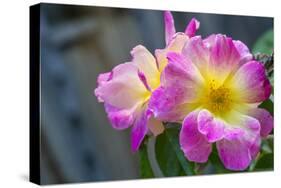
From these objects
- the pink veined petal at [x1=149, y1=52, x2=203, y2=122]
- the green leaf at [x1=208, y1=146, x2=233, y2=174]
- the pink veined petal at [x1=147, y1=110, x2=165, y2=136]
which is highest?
the pink veined petal at [x1=149, y1=52, x2=203, y2=122]

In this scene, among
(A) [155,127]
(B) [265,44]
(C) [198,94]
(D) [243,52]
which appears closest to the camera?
(A) [155,127]

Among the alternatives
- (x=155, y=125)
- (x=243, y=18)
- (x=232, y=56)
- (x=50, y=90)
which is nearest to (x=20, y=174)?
(x=50, y=90)

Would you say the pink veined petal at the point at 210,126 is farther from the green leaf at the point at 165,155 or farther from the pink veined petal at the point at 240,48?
the pink veined petal at the point at 240,48

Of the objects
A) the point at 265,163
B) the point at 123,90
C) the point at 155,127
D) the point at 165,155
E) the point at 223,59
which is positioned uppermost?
the point at 223,59

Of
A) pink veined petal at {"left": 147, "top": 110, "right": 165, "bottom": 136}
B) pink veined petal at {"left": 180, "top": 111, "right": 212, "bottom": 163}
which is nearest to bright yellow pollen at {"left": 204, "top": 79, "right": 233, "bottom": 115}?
pink veined petal at {"left": 180, "top": 111, "right": 212, "bottom": 163}

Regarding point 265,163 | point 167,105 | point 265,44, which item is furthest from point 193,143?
point 265,44

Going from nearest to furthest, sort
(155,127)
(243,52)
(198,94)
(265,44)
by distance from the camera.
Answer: (155,127) → (198,94) → (243,52) → (265,44)

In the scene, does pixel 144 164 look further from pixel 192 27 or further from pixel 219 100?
pixel 192 27

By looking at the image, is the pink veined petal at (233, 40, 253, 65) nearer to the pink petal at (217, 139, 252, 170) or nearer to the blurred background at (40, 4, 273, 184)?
the blurred background at (40, 4, 273, 184)
